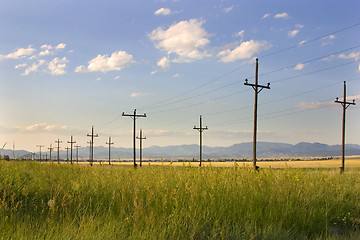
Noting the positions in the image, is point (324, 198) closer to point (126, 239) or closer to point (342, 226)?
point (342, 226)

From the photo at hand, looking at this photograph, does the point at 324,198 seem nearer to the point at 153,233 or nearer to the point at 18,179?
the point at 153,233

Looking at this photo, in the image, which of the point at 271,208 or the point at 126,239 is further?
the point at 271,208

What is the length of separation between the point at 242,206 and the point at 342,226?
2.82 metres

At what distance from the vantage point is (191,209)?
684 cm

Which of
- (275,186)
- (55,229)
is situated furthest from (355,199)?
(55,229)

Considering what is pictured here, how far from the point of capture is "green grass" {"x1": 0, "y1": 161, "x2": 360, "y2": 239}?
19.9 ft

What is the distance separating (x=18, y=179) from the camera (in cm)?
1017

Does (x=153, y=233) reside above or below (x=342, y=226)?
above

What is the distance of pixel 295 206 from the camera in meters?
7.91

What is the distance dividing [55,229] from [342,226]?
6.78 m

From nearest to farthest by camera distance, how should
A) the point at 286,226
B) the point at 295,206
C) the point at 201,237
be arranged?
the point at 201,237 → the point at 286,226 → the point at 295,206

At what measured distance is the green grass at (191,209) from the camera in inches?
239

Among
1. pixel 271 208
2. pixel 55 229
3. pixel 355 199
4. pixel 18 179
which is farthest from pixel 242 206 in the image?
pixel 18 179

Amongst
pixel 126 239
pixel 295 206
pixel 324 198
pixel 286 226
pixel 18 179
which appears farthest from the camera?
pixel 18 179
